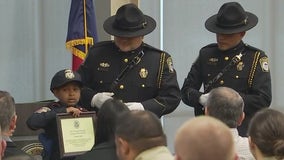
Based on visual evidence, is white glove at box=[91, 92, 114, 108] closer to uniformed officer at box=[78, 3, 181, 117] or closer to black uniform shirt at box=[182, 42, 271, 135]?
uniformed officer at box=[78, 3, 181, 117]

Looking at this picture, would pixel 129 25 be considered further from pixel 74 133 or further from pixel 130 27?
pixel 74 133

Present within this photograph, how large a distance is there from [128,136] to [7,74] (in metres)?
3.64

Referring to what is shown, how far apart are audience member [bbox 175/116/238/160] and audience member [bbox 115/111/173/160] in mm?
389

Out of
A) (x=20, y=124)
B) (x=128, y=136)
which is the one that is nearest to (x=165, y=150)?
(x=128, y=136)

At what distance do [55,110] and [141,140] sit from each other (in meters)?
1.92

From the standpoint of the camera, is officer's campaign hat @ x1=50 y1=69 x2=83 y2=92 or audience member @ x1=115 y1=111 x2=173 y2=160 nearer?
audience member @ x1=115 y1=111 x2=173 y2=160

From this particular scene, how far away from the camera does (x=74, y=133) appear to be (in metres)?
4.00

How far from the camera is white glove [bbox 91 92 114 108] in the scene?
4090 millimetres

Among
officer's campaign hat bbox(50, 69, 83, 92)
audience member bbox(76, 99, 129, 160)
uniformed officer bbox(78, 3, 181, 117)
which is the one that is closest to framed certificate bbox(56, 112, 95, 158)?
uniformed officer bbox(78, 3, 181, 117)

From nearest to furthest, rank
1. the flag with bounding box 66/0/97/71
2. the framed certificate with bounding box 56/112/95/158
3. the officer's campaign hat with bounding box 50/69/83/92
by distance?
the framed certificate with bounding box 56/112/95/158 < the officer's campaign hat with bounding box 50/69/83/92 < the flag with bounding box 66/0/97/71

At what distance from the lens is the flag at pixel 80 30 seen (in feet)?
17.2

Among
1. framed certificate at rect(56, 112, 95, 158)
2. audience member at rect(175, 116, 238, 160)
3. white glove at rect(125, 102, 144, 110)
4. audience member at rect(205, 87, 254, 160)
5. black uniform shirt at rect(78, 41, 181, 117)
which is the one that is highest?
audience member at rect(175, 116, 238, 160)

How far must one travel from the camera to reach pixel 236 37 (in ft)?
14.5

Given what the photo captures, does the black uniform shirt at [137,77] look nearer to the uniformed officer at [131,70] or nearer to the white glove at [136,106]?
the uniformed officer at [131,70]
